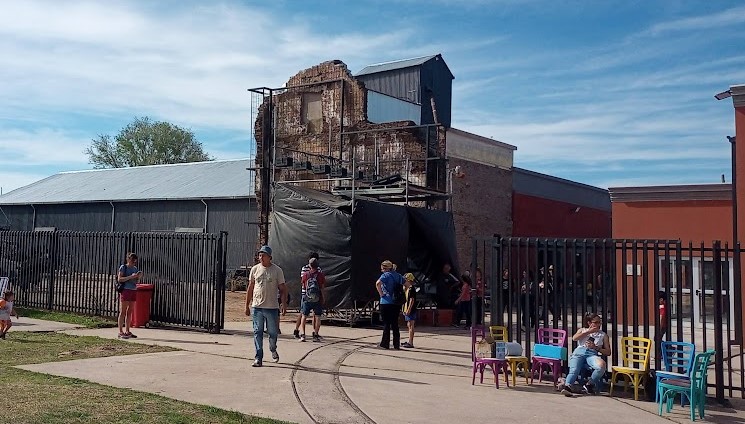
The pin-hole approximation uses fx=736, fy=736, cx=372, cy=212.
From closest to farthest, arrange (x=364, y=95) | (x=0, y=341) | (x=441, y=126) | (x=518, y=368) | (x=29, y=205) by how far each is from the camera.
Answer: (x=518, y=368) → (x=0, y=341) → (x=441, y=126) → (x=364, y=95) → (x=29, y=205)

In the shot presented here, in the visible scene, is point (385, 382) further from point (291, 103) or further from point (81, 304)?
point (291, 103)

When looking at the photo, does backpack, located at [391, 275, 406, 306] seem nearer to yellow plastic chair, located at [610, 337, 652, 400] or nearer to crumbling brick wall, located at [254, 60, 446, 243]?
yellow plastic chair, located at [610, 337, 652, 400]

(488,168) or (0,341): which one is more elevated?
(488,168)

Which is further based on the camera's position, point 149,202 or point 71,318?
point 149,202

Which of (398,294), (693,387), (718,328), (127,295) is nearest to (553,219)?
(398,294)

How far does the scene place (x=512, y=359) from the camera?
10250 mm

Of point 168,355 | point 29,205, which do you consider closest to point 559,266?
point 168,355

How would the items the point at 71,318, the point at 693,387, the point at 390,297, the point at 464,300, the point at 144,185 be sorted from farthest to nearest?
the point at 144,185 → the point at 464,300 → the point at 71,318 → the point at 390,297 → the point at 693,387

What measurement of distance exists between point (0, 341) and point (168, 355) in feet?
10.9

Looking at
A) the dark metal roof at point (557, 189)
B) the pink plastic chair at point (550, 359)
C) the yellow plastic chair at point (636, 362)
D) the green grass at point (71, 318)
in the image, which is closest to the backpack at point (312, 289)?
the green grass at point (71, 318)

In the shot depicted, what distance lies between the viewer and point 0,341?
12766 millimetres

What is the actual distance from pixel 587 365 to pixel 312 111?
2151 cm

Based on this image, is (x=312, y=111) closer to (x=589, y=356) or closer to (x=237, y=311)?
(x=237, y=311)

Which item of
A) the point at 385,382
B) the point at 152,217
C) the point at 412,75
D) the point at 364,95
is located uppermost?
the point at 412,75
